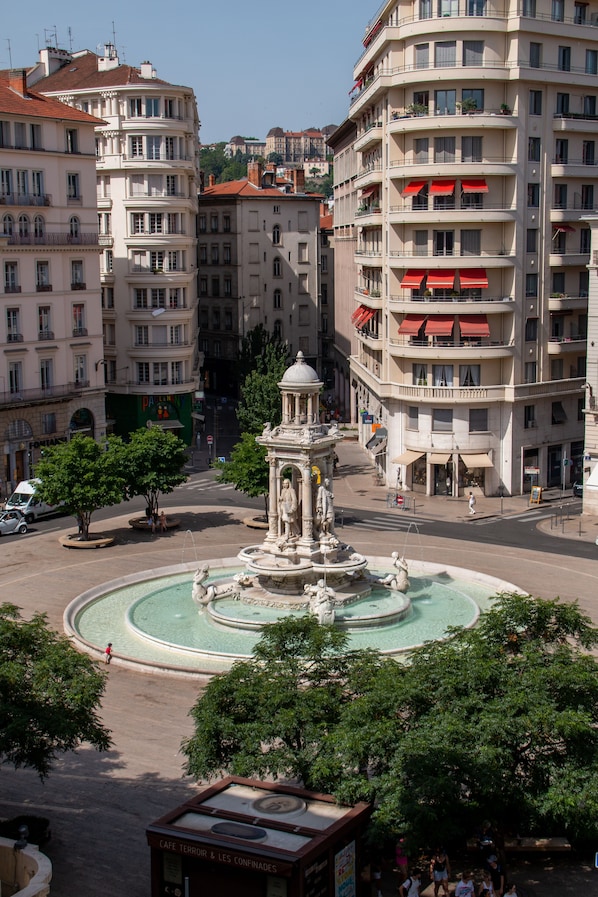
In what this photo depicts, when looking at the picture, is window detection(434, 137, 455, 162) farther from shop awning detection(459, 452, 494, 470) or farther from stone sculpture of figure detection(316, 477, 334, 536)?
stone sculpture of figure detection(316, 477, 334, 536)

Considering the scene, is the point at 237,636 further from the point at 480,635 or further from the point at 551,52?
→ the point at 551,52

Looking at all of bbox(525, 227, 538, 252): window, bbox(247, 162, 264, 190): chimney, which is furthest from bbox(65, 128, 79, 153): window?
bbox(247, 162, 264, 190): chimney

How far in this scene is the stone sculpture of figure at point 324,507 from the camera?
56125 mm

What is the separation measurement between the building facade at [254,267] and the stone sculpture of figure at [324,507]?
2969 inches

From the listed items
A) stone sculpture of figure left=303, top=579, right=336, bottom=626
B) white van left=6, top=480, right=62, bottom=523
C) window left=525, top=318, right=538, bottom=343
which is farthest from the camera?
window left=525, top=318, right=538, bottom=343

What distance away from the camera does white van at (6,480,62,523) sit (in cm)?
7690

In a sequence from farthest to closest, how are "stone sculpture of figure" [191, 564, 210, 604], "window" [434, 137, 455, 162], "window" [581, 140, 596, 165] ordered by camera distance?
"window" [581, 140, 596, 165] < "window" [434, 137, 455, 162] < "stone sculpture of figure" [191, 564, 210, 604]

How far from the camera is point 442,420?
82938mm

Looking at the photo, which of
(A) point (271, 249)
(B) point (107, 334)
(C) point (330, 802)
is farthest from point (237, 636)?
(A) point (271, 249)

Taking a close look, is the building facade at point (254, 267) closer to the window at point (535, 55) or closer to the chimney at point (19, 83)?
the chimney at point (19, 83)

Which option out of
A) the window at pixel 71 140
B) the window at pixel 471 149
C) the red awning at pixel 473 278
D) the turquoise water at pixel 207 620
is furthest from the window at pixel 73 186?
the turquoise water at pixel 207 620

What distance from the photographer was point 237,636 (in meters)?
51.4

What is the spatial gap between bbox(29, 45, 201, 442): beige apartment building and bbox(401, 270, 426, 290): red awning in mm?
22793

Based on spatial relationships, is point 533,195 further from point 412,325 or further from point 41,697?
point 41,697
